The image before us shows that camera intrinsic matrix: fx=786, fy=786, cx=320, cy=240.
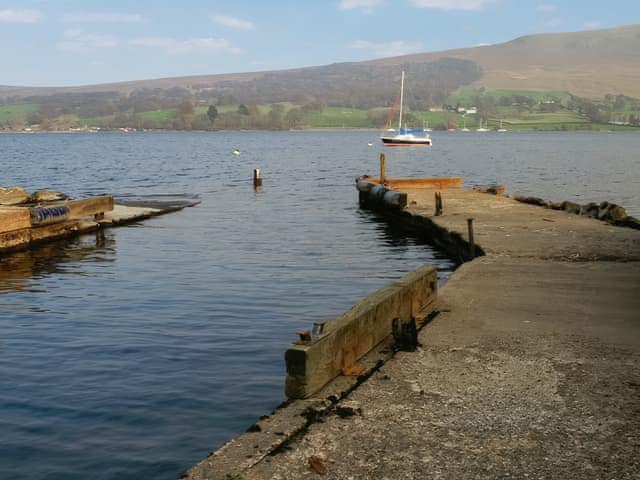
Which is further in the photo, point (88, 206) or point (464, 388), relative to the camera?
point (88, 206)

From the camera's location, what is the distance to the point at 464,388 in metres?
7.68

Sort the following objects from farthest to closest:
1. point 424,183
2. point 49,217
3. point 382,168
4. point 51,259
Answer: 1. point 424,183
2. point 382,168
3. point 49,217
4. point 51,259

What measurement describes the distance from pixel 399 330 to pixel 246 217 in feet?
79.4

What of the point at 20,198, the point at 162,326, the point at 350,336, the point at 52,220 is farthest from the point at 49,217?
the point at 350,336

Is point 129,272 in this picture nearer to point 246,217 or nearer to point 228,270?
point 228,270

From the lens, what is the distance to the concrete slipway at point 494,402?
5.98m

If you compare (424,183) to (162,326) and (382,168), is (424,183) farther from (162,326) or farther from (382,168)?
(162,326)

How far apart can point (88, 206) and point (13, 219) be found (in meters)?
4.17

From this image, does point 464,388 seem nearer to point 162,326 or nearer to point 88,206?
point 162,326

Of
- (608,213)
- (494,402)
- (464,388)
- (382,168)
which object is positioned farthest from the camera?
(382,168)

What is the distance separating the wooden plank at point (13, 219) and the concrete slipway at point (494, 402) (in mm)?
14067

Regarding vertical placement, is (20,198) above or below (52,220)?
above

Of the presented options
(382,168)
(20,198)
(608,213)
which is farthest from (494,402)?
(382,168)

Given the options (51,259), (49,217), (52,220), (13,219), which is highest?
(13,219)
